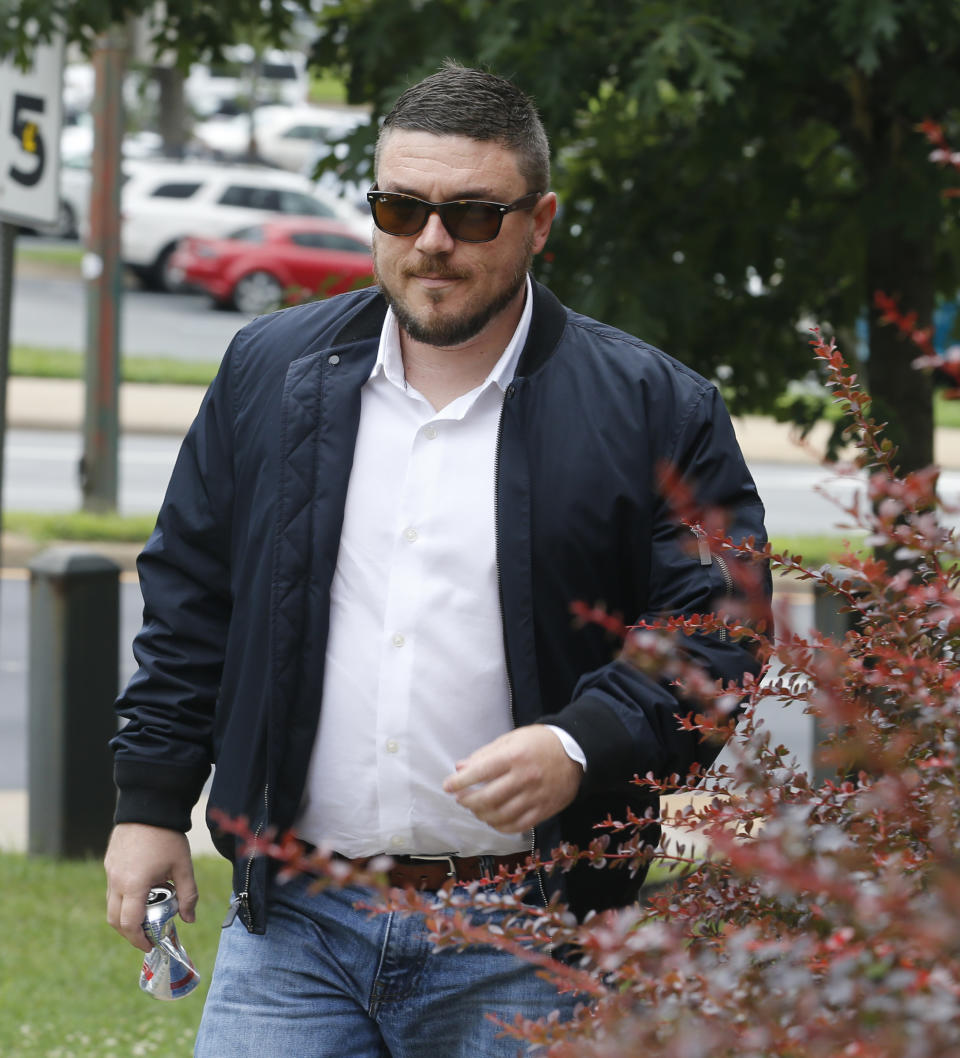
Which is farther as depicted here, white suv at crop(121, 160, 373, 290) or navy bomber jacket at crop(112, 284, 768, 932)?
white suv at crop(121, 160, 373, 290)

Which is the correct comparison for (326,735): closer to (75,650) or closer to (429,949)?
(429,949)

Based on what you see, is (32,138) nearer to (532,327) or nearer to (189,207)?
(532,327)

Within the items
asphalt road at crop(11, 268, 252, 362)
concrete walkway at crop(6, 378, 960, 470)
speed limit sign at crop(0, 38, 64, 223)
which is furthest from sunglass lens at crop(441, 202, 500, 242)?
asphalt road at crop(11, 268, 252, 362)

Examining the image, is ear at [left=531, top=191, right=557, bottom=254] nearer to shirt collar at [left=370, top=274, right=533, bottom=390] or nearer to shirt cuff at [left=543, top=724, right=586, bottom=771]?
shirt collar at [left=370, top=274, right=533, bottom=390]

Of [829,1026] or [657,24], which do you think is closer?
[829,1026]

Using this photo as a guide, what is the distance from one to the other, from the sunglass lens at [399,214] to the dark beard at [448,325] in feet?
0.30

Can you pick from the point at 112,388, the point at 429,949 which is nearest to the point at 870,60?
the point at 429,949

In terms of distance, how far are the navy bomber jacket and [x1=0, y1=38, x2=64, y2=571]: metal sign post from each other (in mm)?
3763

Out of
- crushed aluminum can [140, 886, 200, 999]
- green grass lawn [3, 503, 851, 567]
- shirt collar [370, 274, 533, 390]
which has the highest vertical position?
shirt collar [370, 274, 533, 390]

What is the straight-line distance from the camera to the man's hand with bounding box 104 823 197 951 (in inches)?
101

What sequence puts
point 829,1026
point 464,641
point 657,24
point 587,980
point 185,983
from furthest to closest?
point 657,24
point 185,983
point 464,641
point 587,980
point 829,1026

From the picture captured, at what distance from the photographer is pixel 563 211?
5777 millimetres

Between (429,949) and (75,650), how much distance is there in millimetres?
3910

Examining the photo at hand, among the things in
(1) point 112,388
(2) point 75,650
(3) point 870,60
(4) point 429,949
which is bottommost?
(1) point 112,388
